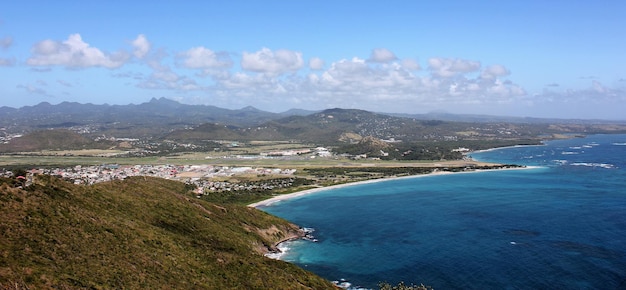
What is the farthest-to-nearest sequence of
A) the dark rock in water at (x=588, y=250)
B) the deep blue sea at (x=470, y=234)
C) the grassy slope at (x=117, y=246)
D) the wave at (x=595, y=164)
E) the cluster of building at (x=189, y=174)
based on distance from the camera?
the wave at (x=595, y=164), the cluster of building at (x=189, y=174), the dark rock in water at (x=588, y=250), the deep blue sea at (x=470, y=234), the grassy slope at (x=117, y=246)

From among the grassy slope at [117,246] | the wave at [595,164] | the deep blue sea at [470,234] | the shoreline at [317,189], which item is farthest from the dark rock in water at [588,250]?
the wave at [595,164]

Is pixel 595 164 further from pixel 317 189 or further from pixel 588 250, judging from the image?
pixel 588 250

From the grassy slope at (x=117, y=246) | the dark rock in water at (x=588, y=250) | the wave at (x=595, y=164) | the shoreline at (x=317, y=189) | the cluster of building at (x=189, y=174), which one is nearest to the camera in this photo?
the grassy slope at (x=117, y=246)

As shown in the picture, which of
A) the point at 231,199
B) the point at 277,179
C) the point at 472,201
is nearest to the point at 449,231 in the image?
the point at 472,201

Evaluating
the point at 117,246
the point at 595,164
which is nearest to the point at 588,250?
the point at 117,246

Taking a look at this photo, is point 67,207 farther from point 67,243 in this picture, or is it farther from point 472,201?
point 472,201

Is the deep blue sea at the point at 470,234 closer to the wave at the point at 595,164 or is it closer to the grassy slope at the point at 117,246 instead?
the grassy slope at the point at 117,246

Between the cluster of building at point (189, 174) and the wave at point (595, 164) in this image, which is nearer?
the cluster of building at point (189, 174)
